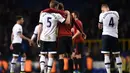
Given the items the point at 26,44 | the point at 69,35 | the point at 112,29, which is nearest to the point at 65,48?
the point at 69,35

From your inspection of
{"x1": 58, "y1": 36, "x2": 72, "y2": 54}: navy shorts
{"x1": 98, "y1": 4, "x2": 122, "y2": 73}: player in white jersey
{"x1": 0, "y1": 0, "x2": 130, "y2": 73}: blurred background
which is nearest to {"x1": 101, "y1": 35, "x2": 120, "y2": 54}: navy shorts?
{"x1": 98, "y1": 4, "x2": 122, "y2": 73}: player in white jersey

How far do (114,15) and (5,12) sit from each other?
13857 mm

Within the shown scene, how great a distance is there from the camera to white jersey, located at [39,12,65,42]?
47.4 ft

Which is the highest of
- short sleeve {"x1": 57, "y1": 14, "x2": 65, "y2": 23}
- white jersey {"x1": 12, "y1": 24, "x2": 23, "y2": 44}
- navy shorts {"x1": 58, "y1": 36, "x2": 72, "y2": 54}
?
short sleeve {"x1": 57, "y1": 14, "x2": 65, "y2": 23}

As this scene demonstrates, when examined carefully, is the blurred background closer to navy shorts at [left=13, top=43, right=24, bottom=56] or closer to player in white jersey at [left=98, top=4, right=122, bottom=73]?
navy shorts at [left=13, top=43, right=24, bottom=56]

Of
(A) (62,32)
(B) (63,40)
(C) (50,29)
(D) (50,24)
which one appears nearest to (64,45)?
(B) (63,40)

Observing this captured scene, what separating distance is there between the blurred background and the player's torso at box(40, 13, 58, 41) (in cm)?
737

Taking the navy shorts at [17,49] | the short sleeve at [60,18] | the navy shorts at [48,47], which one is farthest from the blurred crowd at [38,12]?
the short sleeve at [60,18]

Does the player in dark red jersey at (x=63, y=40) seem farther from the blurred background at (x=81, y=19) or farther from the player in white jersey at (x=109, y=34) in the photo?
the blurred background at (x=81, y=19)

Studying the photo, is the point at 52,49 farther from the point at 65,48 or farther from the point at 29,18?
the point at 29,18

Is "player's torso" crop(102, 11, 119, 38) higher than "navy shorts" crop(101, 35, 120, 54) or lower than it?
higher

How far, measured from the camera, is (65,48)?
48.2 feet

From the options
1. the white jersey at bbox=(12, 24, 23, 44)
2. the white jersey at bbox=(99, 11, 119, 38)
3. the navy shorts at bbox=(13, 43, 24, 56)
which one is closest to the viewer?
the white jersey at bbox=(99, 11, 119, 38)

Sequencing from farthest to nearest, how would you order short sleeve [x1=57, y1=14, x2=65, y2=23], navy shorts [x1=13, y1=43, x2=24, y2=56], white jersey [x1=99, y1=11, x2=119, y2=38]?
navy shorts [x1=13, y1=43, x2=24, y2=56]
white jersey [x1=99, y1=11, x2=119, y2=38]
short sleeve [x1=57, y1=14, x2=65, y2=23]
